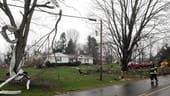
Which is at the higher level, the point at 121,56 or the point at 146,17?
the point at 146,17

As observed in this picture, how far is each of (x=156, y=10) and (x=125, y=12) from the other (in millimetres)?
4905

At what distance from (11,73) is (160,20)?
3058cm

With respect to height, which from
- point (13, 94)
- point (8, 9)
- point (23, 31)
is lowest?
point (13, 94)

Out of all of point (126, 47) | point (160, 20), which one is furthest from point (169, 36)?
point (126, 47)

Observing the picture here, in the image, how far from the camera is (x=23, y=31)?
24.4m

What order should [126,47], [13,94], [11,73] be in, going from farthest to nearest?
1. [126,47]
2. [11,73]
3. [13,94]

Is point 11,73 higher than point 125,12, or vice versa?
point 125,12

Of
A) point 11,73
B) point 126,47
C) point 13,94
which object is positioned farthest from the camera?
point 126,47

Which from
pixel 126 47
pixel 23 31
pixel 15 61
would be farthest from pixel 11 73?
pixel 126 47

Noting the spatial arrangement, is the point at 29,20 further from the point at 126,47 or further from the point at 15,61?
the point at 126,47

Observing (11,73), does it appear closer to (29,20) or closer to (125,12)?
(29,20)

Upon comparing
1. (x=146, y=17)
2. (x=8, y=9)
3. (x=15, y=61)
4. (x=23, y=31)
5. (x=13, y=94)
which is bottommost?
(x=13, y=94)

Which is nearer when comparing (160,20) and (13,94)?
(13,94)

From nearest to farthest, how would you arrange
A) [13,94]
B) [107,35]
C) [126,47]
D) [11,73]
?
[13,94] < [11,73] < [126,47] < [107,35]
